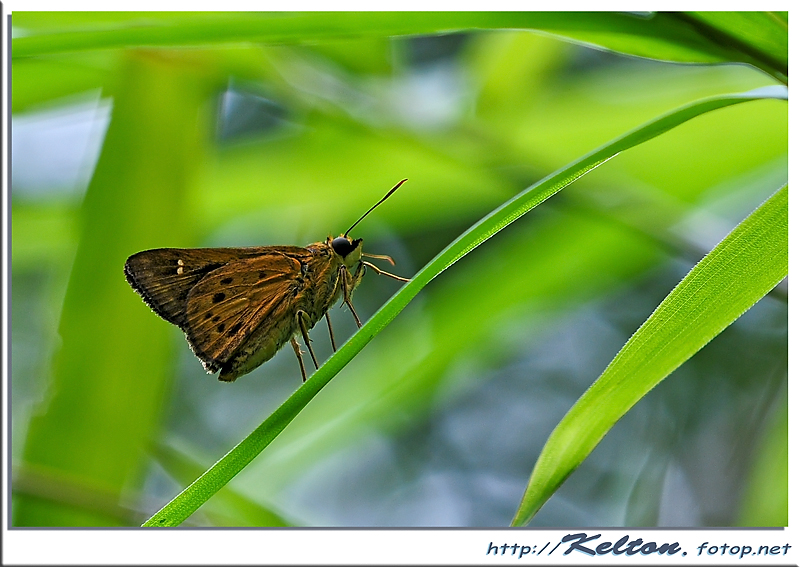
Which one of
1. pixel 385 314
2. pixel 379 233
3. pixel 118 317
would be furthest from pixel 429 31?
pixel 379 233

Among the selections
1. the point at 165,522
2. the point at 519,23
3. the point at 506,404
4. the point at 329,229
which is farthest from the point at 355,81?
the point at 506,404

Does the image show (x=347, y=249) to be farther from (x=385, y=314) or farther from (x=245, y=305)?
(x=385, y=314)

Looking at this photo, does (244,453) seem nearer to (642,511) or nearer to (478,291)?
(478,291)

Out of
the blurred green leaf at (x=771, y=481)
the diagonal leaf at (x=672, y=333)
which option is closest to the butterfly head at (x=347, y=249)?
the diagonal leaf at (x=672, y=333)

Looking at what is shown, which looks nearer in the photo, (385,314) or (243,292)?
(385,314)

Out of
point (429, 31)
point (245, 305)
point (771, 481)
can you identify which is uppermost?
point (429, 31)

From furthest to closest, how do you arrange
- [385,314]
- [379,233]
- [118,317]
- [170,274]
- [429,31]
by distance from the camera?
[379,233]
[118,317]
[170,274]
[429,31]
[385,314]

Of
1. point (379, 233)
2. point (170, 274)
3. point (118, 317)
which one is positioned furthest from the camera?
point (379, 233)

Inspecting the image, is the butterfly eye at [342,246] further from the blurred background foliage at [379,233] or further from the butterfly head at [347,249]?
the blurred background foliage at [379,233]
